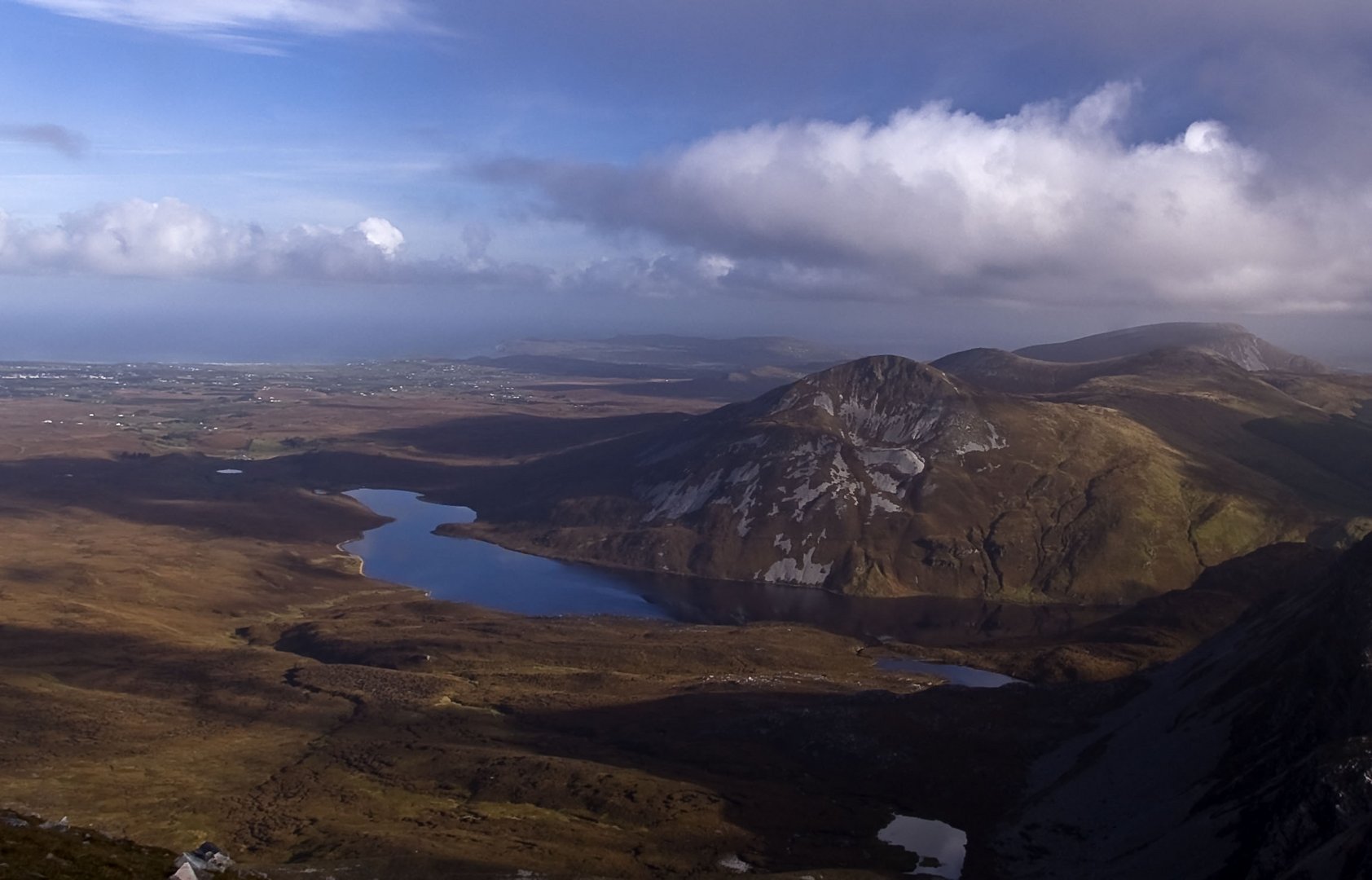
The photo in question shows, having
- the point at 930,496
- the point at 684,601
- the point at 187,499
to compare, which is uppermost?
the point at 930,496

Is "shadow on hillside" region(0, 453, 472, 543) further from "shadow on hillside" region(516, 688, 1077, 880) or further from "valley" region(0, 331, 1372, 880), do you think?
"shadow on hillside" region(516, 688, 1077, 880)

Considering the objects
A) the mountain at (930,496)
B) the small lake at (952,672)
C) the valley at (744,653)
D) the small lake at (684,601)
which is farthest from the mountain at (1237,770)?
the mountain at (930,496)

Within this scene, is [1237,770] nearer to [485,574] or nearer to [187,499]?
[485,574]

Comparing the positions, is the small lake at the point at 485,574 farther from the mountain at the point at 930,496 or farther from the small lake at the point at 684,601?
the mountain at the point at 930,496

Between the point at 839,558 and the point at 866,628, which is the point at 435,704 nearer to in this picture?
the point at 866,628

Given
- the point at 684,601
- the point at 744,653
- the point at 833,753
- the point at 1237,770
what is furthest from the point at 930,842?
the point at 684,601


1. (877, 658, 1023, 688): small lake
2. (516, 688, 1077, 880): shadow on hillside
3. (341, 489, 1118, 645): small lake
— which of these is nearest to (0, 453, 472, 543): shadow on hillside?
(341, 489, 1118, 645): small lake

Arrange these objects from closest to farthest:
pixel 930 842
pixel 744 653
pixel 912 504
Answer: pixel 930 842
pixel 744 653
pixel 912 504
